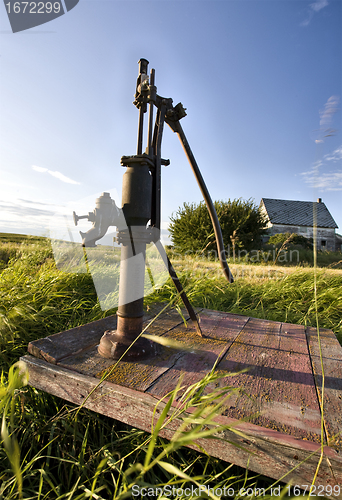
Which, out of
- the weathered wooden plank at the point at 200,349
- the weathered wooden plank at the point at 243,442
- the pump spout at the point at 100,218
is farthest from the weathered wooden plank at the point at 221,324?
the pump spout at the point at 100,218

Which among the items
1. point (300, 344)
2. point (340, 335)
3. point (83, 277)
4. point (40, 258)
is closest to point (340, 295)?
point (340, 335)

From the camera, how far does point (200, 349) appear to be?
4.75 ft

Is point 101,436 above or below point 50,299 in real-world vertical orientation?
below

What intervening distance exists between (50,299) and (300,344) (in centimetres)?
208

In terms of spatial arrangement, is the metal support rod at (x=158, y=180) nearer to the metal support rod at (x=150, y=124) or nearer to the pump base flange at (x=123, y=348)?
the metal support rod at (x=150, y=124)

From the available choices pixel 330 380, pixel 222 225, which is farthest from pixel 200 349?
pixel 222 225

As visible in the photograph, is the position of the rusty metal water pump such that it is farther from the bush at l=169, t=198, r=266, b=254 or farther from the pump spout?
the bush at l=169, t=198, r=266, b=254

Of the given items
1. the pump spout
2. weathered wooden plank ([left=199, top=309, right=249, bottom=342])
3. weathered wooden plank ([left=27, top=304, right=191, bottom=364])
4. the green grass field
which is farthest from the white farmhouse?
the pump spout

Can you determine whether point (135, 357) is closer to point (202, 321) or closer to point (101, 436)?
point (101, 436)

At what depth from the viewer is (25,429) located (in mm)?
1158

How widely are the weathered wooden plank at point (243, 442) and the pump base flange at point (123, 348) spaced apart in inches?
7.2

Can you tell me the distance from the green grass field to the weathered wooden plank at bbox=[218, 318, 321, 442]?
0.64 ft

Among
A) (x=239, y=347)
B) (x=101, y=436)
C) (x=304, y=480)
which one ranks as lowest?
(x=101, y=436)

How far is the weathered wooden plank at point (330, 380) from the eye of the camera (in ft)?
2.95
